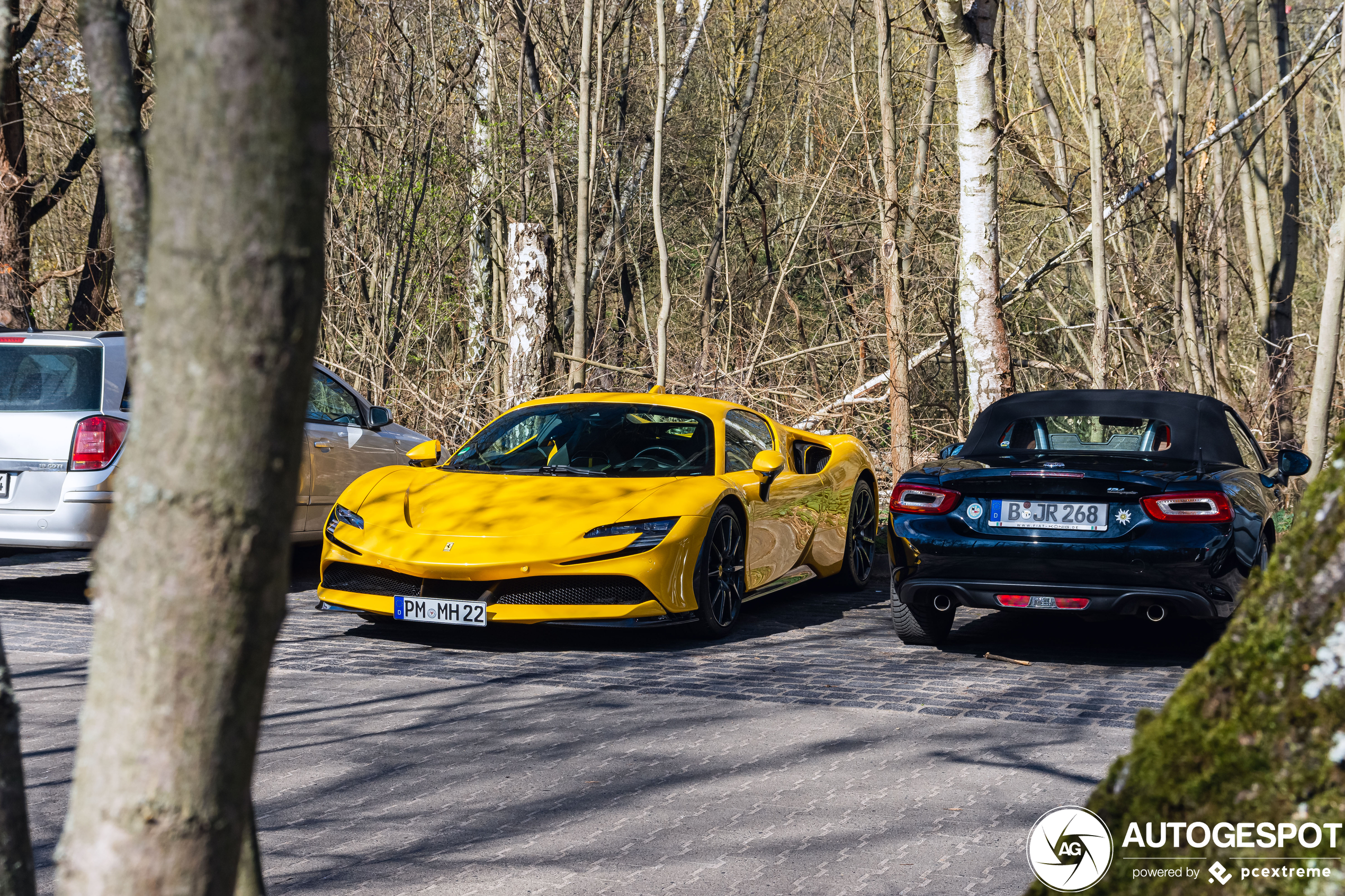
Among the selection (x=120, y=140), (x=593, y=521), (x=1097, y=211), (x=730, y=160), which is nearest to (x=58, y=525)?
(x=593, y=521)

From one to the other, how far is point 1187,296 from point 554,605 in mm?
9267

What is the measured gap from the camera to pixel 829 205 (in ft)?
67.4

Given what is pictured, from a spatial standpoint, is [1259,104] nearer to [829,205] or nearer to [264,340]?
[829,205]

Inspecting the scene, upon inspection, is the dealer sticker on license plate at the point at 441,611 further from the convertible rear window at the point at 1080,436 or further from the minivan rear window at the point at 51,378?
the convertible rear window at the point at 1080,436

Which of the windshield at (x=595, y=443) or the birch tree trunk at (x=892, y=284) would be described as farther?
the birch tree trunk at (x=892, y=284)

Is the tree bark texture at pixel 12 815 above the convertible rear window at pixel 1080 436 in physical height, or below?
below

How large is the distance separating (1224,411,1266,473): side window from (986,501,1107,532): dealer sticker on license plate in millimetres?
1534

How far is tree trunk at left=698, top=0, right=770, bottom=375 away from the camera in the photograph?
61.4 feet

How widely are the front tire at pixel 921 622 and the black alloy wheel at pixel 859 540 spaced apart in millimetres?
2181

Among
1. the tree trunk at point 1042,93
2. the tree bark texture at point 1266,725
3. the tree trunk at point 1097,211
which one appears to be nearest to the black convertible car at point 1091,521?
the tree trunk at point 1097,211

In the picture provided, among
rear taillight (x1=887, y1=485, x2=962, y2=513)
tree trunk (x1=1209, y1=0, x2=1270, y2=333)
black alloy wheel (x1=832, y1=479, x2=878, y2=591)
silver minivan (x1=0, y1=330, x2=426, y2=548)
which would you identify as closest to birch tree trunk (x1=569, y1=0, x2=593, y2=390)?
black alloy wheel (x1=832, y1=479, x2=878, y2=591)

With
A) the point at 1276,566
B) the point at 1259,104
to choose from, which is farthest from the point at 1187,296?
the point at 1276,566

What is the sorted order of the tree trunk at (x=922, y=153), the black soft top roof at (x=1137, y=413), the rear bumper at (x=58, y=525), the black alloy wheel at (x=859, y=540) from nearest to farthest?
the black soft top roof at (x=1137, y=413), the rear bumper at (x=58, y=525), the black alloy wheel at (x=859, y=540), the tree trunk at (x=922, y=153)

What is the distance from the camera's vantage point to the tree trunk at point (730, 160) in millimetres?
18703
